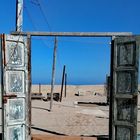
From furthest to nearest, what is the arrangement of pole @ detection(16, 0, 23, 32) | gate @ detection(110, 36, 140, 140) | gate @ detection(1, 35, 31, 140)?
1. pole @ detection(16, 0, 23, 32)
2. gate @ detection(1, 35, 31, 140)
3. gate @ detection(110, 36, 140, 140)

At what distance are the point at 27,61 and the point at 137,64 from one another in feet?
8.09

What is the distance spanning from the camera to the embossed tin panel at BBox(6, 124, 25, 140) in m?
7.95

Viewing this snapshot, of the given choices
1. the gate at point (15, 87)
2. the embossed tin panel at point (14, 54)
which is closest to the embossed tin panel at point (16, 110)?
the gate at point (15, 87)

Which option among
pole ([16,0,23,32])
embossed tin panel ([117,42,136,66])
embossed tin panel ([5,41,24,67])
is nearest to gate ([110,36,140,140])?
embossed tin panel ([117,42,136,66])

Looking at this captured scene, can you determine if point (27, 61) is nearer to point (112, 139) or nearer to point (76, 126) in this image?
point (112, 139)

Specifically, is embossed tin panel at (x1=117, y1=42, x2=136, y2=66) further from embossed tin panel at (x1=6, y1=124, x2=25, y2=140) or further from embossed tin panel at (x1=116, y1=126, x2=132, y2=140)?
embossed tin panel at (x1=6, y1=124, x2=25, y2=140)

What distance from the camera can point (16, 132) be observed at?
808 cm

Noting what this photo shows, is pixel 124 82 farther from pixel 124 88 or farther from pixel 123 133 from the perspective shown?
pixel 123 133

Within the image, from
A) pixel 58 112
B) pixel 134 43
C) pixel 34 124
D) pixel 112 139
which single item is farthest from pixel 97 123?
pixel 134 43

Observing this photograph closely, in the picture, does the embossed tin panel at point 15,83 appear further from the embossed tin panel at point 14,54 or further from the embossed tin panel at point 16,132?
the embossed tin panel at point 16,132

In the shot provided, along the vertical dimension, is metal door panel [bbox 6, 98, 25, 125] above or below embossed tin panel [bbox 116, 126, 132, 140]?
above

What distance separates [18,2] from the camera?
8.55 m

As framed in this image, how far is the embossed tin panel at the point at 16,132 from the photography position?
7.95 meters

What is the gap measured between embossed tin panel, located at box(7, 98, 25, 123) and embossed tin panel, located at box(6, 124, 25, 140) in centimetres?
14
